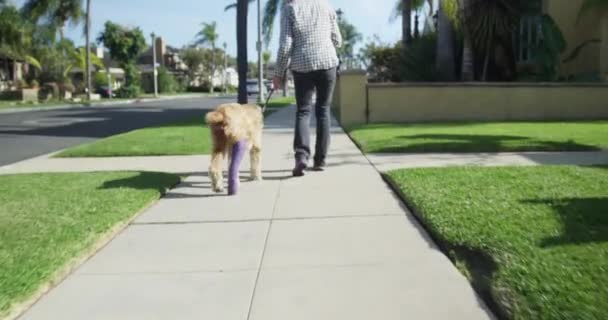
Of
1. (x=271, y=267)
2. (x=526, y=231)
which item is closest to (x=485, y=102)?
(x=526, y=231)

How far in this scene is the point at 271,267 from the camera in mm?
3531

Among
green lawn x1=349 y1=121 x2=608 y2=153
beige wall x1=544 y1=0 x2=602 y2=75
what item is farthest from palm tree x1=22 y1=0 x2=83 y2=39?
green lawn x1=349 y1=121 x2=608 y2=153

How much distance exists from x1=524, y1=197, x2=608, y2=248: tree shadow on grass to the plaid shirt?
278 centimetres

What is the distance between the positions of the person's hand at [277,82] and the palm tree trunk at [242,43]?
1060 centimetres

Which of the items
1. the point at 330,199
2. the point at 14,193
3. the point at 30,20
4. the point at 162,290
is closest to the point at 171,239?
the point at 162,290

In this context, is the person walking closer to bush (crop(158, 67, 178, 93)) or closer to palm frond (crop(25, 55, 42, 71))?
palm frond (crop(25, 55, 42, 71))

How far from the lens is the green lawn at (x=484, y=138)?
830 centimetres

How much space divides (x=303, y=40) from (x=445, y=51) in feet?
38.0

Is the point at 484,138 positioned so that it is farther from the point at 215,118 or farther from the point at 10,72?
the point at 10,72

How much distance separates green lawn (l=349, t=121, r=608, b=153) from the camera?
8.30m

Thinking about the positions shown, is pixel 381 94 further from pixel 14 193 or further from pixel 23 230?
pixel 23 230

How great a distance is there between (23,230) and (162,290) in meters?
1.62

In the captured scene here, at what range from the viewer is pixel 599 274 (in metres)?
2.97

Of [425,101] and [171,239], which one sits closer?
[171,239]
